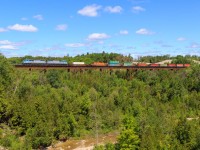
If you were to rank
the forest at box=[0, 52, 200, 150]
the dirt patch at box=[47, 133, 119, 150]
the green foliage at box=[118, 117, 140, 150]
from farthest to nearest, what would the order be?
the dirt patch at box=[47, 133, 119, 150]
the forest at box=[0, 52, 200, 150]
the green foliage at box=[118, 117, 140, 150]

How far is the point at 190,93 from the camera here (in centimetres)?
9900

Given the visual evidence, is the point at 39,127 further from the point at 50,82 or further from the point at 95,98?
the point at 50,82

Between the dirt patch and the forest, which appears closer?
the forest

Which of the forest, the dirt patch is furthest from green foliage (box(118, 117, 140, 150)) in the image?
the dirt patch

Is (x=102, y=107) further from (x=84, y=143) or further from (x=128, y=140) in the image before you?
(x=128, y=140)

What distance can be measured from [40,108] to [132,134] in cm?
2911

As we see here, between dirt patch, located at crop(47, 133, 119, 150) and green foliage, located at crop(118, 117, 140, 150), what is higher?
green foliage, located at crop(118, 117, 140, 150)

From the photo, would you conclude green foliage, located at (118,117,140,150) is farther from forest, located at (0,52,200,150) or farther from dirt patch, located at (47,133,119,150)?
dirt patch, located at (47,133,119,150)

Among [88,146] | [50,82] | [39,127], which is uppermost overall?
[50,82]

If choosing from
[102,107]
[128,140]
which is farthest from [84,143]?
[128,140]

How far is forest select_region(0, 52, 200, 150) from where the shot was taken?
43562 mm

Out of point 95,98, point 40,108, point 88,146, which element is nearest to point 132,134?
point 88,146

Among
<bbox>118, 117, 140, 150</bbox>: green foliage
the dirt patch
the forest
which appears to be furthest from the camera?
the dirt patch

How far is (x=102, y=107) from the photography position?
7894cm
